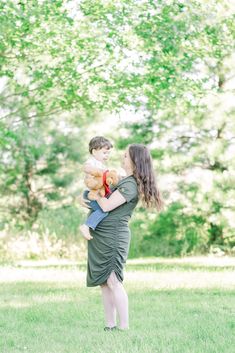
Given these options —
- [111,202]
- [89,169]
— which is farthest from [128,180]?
[89,169]

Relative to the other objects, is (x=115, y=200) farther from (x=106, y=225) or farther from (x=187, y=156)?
(x=187, y=156)

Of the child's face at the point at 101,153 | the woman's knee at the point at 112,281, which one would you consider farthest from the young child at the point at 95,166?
the woman's knee at the point at 112,281

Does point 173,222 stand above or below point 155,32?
below

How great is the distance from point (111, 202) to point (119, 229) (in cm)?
26

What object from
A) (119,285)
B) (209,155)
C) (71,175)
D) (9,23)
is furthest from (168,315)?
(71,175)

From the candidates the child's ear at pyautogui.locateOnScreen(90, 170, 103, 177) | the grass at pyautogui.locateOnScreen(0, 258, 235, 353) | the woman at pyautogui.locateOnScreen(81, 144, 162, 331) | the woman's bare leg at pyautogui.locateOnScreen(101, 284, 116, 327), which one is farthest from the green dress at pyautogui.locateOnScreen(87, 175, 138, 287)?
the grass at pyautogui.locateOnScreen(0, 258, 235, 353)

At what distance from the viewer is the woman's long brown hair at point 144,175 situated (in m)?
6.27

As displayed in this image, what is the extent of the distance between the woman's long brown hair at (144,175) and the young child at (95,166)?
0.78 feet

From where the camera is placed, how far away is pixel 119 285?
623cm

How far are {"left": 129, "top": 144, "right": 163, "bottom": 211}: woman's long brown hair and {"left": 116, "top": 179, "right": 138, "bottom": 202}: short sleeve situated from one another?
A: 42 mm

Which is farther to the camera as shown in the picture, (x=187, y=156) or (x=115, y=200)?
(x=187, y=156)

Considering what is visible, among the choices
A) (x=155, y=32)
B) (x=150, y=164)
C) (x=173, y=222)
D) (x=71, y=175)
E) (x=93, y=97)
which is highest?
(x=150, y=164)

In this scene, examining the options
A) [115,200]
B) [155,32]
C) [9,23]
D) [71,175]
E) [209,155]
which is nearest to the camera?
[115,200]

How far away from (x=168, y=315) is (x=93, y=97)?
606 centimetres
